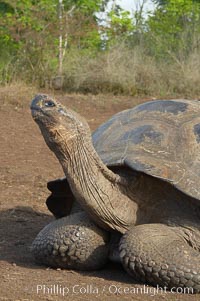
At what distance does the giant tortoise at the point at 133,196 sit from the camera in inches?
163

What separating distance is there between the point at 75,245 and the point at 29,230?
1.38 meters

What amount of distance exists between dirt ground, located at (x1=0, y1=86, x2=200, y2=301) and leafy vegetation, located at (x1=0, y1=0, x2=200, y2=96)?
10.4 ft

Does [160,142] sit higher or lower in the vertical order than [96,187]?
higher

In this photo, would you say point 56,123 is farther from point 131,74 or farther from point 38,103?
point 131,74

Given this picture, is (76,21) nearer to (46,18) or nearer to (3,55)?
(46,18)

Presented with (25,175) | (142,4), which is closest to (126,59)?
(142,4)

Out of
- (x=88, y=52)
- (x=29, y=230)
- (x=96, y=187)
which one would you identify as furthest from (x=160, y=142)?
(x=88, y=52)

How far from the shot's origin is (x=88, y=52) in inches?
684

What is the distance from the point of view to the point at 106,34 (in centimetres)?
1956

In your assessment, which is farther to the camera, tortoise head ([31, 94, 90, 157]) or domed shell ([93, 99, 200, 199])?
domed shell ([93, 99, 200, 199])

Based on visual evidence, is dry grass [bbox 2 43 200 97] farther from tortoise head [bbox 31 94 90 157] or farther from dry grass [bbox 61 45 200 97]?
tortoise head [bbox 31 94 90 157]

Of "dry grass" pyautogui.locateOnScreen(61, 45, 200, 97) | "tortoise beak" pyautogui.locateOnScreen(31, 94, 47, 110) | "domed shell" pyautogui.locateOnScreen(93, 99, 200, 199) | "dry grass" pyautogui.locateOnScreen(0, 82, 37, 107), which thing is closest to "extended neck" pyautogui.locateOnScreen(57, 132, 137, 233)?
"domed shell" pyautogui.locateOnScreen(93, 99, 200, 199)

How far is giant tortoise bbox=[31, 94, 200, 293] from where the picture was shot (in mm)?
4137

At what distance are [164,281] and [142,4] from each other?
17.8 meters
